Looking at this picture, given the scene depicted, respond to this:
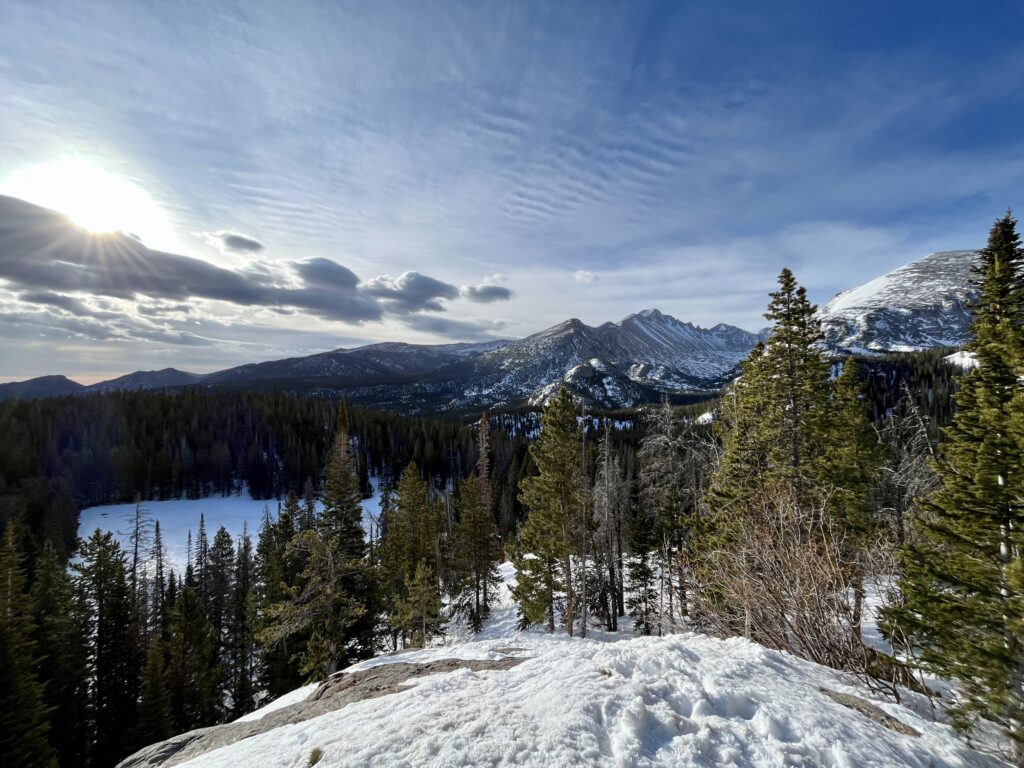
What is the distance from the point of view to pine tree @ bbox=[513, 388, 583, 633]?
64.7 feet

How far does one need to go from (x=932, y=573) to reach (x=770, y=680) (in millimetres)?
4317

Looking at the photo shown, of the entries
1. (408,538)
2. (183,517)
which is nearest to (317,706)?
(408,538)

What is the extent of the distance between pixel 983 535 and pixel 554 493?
46.7 ft

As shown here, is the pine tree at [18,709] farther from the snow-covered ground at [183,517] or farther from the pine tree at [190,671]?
the snow-covered ground at [183,517]

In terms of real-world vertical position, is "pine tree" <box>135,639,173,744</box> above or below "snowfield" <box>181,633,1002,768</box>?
below

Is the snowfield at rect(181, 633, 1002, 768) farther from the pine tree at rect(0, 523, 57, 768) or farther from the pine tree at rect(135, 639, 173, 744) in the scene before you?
the pine tree at rect(135, 639, 173, 744)

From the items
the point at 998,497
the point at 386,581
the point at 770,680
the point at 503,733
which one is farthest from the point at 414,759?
the point at 386,581

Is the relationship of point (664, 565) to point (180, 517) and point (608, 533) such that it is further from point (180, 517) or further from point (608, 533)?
point (180, 517)

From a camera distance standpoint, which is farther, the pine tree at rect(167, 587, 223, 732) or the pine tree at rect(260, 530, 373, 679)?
the pine tree at rect(167, 587, 223, 732)

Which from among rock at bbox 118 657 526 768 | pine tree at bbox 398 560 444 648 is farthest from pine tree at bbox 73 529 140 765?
rock at bbox 118 657 526 768

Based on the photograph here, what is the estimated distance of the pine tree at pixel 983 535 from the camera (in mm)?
6812

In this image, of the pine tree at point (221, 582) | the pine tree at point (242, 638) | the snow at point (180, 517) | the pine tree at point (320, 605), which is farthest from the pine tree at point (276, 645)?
the snow at point (180, 517)

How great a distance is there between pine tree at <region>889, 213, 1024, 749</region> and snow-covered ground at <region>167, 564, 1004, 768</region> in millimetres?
1332

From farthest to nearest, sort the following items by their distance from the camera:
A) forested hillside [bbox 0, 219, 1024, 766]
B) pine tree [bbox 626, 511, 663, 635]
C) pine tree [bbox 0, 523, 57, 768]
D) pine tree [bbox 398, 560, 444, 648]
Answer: pine tree [bbox 626, 511, 663, 635], pine tree [bbox 398, 560, 444, 648], pine tree [bbox 0, 523, 57, 768], forested hillside [bbox 0, 219, 1024, 766]
